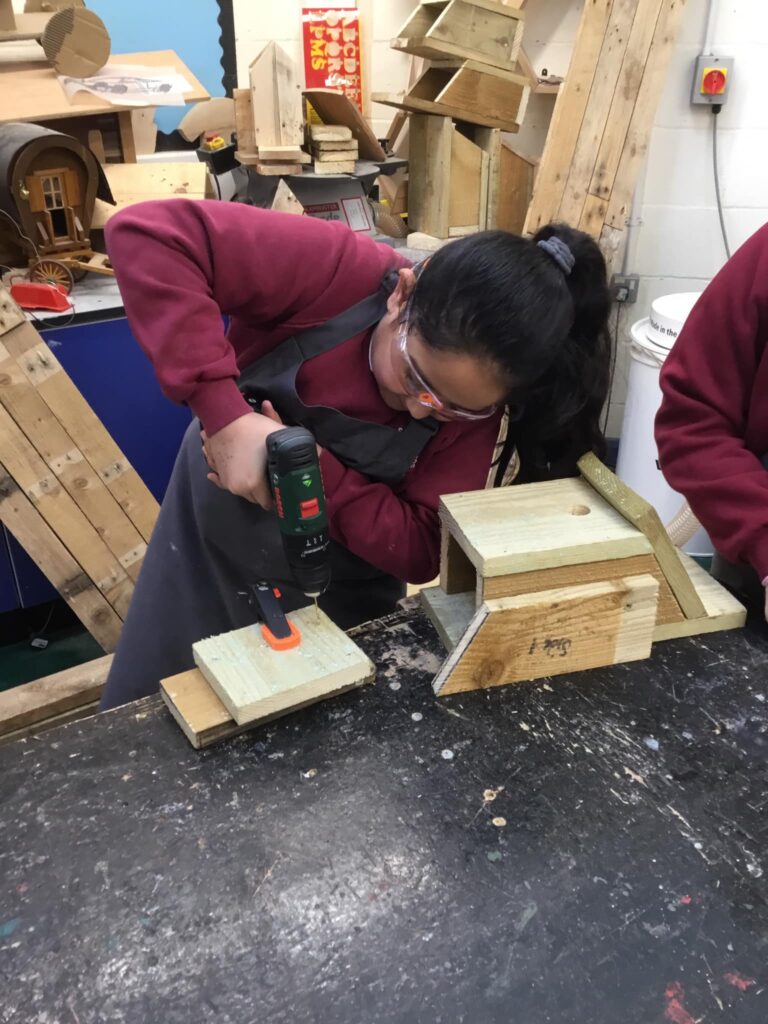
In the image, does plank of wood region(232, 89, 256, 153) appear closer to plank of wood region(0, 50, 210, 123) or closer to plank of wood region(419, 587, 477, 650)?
plank of wood region(0, 50, 210, 123)

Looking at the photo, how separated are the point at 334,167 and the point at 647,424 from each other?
1.43 m

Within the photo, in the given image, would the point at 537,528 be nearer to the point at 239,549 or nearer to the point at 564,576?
the point at 564,576

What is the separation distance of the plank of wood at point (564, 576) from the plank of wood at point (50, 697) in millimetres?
1500

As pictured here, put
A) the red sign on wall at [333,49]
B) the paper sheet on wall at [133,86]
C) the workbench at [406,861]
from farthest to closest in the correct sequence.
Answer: the red sign on wall at [333,49], the paper sheet on wall at [133,86], the workbench at [406,861]

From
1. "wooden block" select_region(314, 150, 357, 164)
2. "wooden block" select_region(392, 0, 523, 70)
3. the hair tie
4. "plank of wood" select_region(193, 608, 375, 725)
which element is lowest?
"plank of wood" select_region(193, 608, 375, 725)

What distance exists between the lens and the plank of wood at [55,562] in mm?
2307

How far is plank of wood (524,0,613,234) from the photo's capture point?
286 centimetres

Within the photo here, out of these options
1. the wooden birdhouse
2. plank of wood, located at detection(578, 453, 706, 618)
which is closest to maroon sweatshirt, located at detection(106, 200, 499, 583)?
plank of wood, located at detection(578, 453, 706, 618)

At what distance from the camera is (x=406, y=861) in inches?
35.4

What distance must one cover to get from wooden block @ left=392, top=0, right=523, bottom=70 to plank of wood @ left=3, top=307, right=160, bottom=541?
1.65 m

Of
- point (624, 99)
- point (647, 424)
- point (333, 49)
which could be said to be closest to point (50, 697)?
point (647, 424)

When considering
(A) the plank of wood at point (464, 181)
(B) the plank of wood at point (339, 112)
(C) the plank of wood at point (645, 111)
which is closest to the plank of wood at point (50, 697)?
(B) the plank of wood at point (339, 112)

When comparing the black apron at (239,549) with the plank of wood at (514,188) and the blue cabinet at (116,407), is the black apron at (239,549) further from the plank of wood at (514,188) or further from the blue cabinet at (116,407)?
the plank of wood at (514,188)

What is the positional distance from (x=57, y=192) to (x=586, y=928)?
8.03ft
